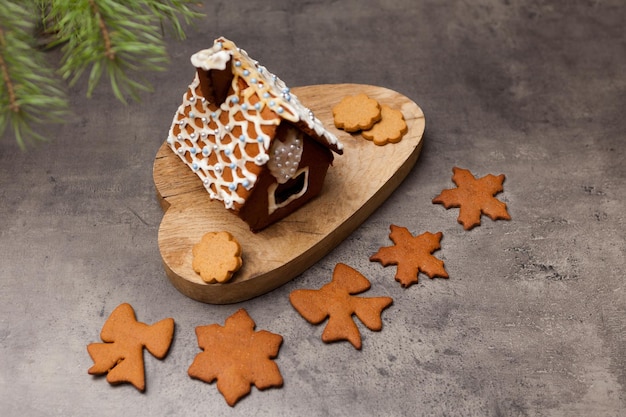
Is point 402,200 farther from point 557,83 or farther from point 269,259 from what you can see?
point 557,83

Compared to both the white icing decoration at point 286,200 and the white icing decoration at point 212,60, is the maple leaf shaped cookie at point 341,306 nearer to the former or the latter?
the white icing decoration at point 286,200

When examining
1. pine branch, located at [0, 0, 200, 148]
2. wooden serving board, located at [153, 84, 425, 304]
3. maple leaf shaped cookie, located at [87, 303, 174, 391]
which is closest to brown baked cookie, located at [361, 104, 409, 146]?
wooden serving board, located at [153, 84, 425, 304]

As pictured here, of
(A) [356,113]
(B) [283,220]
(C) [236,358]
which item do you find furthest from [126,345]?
(A) [356,113]

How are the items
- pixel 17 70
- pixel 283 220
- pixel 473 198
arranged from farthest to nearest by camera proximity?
pixel 473 198 → pixel 283 220 → pixel 17 70

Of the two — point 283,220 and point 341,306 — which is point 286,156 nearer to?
point 283,220

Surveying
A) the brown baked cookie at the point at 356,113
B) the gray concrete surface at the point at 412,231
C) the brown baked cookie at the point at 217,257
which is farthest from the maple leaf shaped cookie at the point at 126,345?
the brown baked cookie at the point at 356,113

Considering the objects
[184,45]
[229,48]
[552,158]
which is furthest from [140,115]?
[552,158]
